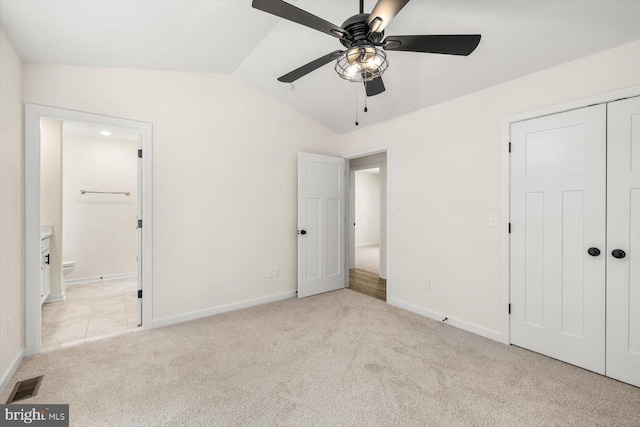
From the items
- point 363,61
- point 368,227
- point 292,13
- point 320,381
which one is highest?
point 292,13

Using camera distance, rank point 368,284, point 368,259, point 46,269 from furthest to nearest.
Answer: point 368,259 < point 368,284 < point 46,269

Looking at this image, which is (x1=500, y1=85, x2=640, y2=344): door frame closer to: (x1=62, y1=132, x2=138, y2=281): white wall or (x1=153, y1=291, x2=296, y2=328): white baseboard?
(x1=153, y1=291, x2=296, y2=328): white baseboard

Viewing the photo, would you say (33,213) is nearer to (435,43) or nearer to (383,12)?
(383,12)

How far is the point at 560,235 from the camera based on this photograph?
2297 millimetres

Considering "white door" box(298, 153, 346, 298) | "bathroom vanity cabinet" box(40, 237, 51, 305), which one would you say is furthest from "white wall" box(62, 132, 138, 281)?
"white door" box(298, 153, 346, 298)

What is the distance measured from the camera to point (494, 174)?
2656 mm

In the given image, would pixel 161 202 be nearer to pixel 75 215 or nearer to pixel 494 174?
pixel 75 215

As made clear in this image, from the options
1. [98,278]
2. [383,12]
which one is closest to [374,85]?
[383,12]

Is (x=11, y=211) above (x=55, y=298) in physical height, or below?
above

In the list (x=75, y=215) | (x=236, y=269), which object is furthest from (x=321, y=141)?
(x=75, y=215)

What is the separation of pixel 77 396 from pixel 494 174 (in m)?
3.68

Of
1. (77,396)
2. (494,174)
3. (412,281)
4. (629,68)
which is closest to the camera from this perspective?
(77,396)

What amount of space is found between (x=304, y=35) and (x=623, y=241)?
115 inches

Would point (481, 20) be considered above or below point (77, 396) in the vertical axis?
above
